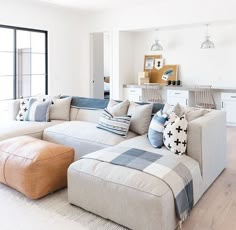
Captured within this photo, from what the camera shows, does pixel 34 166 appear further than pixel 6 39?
No

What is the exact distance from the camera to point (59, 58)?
7156mm

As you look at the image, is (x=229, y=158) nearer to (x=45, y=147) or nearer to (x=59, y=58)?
(x=45, y=147)

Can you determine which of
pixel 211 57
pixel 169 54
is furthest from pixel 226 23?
pixel 169 54

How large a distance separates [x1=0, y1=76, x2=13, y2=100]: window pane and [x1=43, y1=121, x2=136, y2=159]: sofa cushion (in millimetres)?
2760

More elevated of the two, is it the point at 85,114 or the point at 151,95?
the point at 151,95

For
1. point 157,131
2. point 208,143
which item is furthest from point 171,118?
point 208,143

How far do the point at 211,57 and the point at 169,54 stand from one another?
3.57ft

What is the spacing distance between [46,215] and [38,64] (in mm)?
5003

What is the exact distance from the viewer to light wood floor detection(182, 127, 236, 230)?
2307 mm

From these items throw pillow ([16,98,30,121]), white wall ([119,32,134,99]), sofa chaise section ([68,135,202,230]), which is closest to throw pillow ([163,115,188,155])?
sofa chaise section ([68,135,202,230])

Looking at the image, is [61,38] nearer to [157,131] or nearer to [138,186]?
[157,131]

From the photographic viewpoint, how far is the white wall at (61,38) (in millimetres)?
6136

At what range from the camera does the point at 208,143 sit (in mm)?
2895

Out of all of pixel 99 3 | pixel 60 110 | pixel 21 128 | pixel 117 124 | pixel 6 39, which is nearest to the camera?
pixel 117 124
